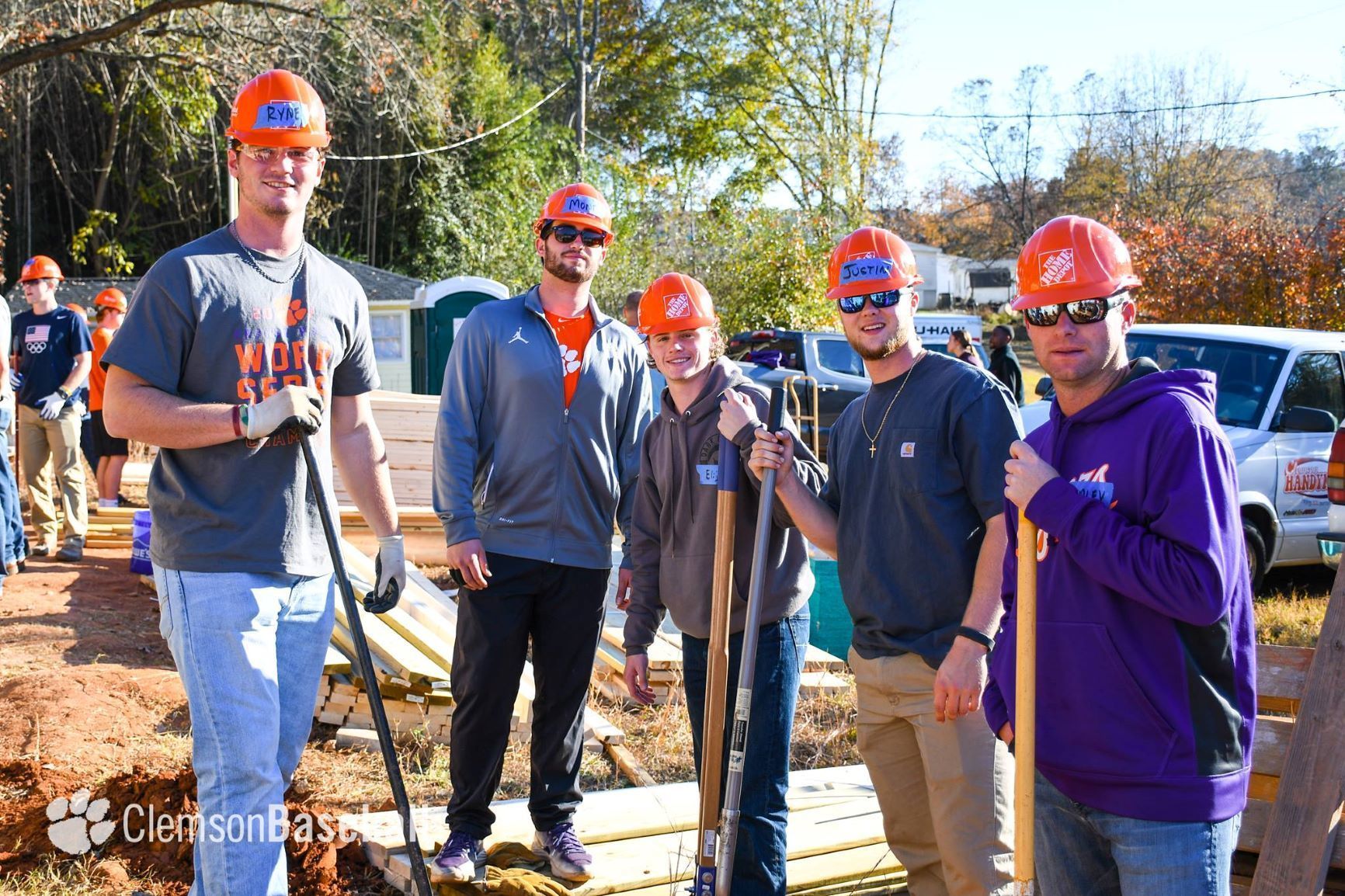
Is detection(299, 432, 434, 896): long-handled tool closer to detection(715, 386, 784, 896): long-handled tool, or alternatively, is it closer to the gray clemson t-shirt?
the gray clemson t-shirt

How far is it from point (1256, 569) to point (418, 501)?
21.8 feet

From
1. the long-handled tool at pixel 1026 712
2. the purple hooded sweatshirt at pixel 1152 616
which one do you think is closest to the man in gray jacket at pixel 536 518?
the long-handled tool at pixel 1026 712

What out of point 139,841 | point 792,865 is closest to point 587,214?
point 792,865

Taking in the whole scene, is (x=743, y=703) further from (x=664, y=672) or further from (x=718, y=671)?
(x=664, y=672)

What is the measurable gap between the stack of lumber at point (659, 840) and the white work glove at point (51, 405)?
6085 millimetres

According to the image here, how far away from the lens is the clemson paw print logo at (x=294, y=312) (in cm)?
329

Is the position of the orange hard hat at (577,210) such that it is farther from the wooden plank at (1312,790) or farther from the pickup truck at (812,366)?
the pickup truck at (812,366)

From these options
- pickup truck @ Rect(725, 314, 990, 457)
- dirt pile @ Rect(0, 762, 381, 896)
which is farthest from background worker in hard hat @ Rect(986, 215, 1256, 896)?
pickup truck @ Rect(725, 314, 990, 457)

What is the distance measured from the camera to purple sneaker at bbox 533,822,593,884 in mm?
3936

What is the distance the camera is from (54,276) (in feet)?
30.7

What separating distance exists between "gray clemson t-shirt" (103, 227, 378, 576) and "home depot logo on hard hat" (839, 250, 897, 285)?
1518mm

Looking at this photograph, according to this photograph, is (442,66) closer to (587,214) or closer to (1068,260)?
(587,214)

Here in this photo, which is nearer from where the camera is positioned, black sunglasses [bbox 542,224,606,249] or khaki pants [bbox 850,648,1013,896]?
khaki pants [bbox 850,648,1013,896]

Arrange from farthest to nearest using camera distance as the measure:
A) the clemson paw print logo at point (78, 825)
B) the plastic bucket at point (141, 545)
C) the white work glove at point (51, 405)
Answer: the white work glove at point (51, 405) < the plastic bucket at point (141, 545) < the clemson paw print logo at point (78, 825)
